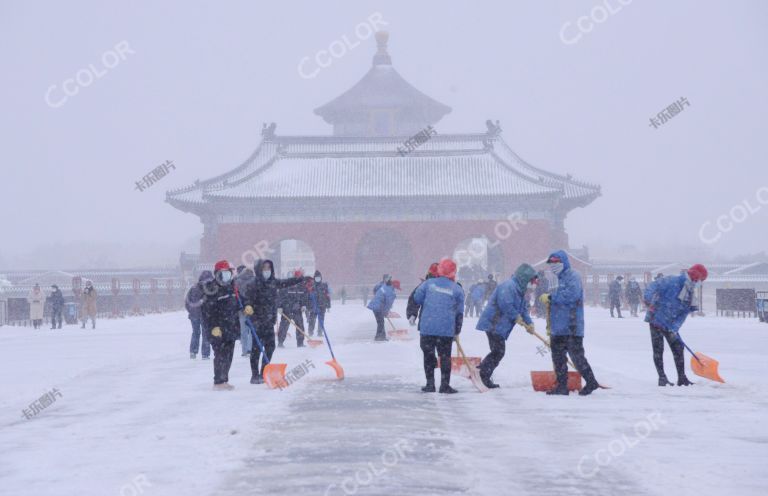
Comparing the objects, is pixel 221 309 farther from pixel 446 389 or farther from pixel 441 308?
pixel 446 389

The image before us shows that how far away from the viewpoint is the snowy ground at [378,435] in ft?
19.4

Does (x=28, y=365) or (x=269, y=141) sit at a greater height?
(x=269, y=141)

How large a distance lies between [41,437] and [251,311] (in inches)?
144

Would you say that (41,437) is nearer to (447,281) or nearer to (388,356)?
(447,281)

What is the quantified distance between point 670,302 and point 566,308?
1.28m

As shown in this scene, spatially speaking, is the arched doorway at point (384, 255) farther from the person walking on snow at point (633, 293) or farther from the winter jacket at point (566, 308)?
the winter jacket at point (566, 308)

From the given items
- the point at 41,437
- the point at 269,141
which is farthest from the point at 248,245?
the point at 41,437

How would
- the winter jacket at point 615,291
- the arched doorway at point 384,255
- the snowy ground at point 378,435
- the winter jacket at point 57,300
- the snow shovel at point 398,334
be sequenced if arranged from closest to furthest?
the snowy ground at point 378,435 < the snow shovel at point 398,334 < the winter jacket at point 57,300 < the winter jacket at point 615,291 < the arched doorway at point 384,255

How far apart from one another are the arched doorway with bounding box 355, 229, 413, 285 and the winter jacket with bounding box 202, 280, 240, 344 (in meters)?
42.2

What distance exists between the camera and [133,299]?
42.2 metres

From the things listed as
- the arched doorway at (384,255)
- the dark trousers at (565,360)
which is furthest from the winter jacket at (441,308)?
the arched doorway at (384,255)

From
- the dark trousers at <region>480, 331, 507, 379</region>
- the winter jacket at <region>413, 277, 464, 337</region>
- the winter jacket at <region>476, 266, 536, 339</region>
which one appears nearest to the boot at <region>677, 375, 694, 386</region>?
the winter jacket at <region>476, 266, 536, 339</region>

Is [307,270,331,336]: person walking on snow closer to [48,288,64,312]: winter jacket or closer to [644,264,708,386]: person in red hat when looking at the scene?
[644,264,708,386]: person in red hat

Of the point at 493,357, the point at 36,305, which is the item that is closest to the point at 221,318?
the point at 493,357
